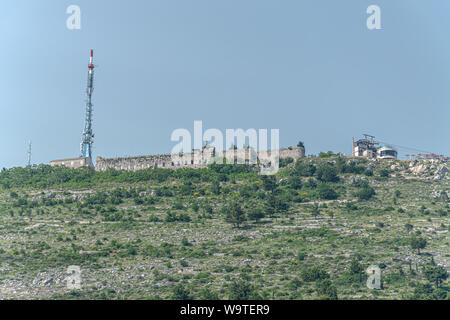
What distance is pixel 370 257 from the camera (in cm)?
4694

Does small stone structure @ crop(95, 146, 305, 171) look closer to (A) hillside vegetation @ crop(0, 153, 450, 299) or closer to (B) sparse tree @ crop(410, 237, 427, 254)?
(A) hillside vegetation @ crop(0, 153, 450, 299)

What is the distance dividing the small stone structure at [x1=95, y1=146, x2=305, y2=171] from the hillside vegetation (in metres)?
1.71

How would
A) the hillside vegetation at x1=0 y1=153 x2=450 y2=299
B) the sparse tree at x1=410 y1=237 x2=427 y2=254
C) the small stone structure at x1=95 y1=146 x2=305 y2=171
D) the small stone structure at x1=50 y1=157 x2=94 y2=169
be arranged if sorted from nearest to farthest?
the hillside vegetation at x1=0 y1=153 x2=450 y2=299, the sparse tree at x1=410 y1=237 x2=427 y2=254, the small stone structure at x1=95 y1=146 x2=305 y2=171, the small stone structure at x1=50 y1=157 x2=94 y2=169

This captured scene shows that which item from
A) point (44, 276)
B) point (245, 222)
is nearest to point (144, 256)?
point (44, 276)

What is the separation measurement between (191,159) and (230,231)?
70.8ft

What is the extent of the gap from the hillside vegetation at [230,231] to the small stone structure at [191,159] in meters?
1.71

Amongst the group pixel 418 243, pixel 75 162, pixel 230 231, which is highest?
pixel 75 162

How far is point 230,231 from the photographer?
2157 inches

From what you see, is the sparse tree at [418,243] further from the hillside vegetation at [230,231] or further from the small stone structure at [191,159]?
the small stone structure at [191,159]

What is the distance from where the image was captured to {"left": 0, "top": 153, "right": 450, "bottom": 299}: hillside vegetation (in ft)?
140

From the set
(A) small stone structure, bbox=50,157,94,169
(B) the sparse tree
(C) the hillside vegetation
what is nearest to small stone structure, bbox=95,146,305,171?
(C) the hillside vegetation

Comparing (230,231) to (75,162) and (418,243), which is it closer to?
(418,243)

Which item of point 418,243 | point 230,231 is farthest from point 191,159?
point 418,243

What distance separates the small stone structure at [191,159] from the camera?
7325 cm
